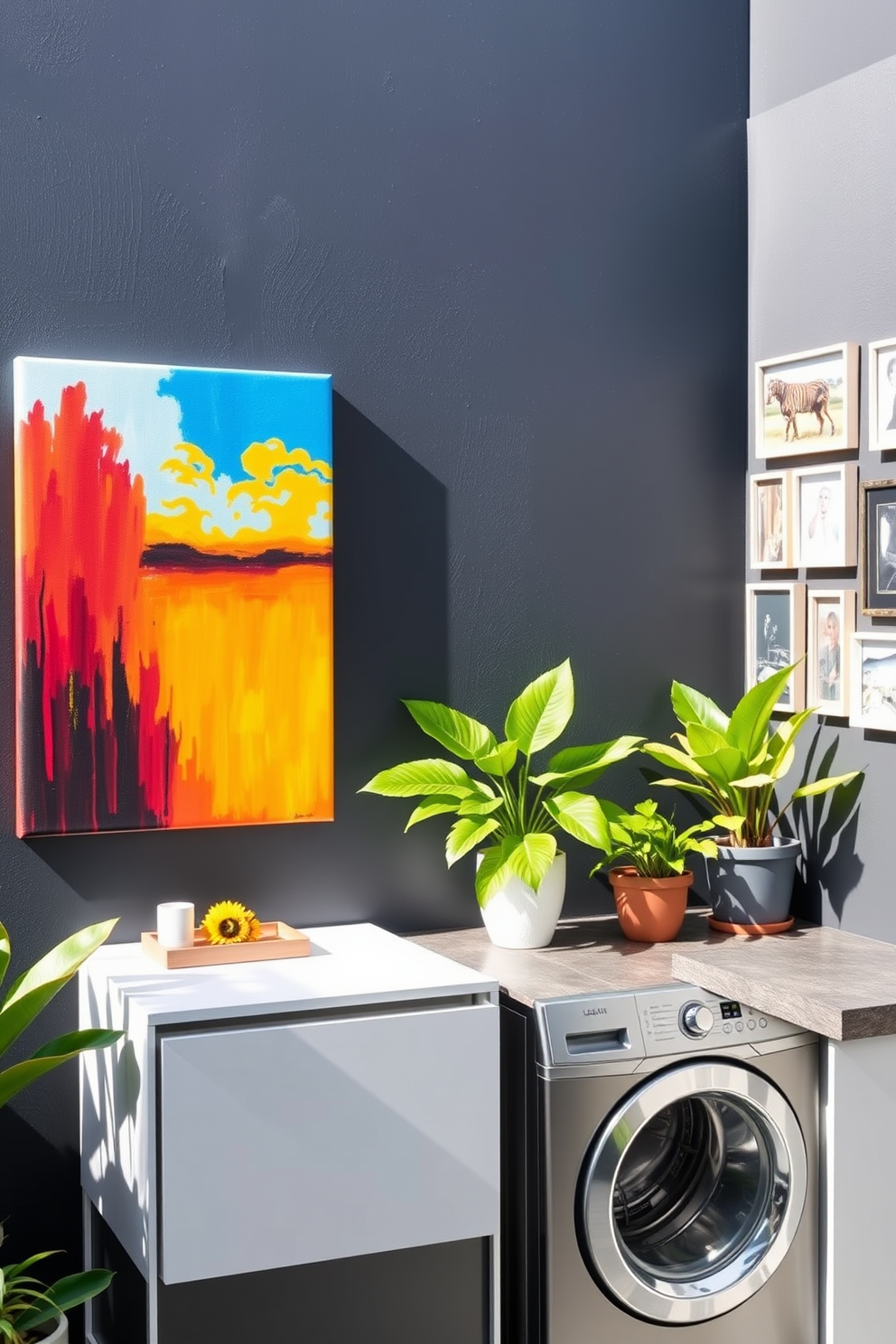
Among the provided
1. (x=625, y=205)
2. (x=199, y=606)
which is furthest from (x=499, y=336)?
(x=199, y=606)

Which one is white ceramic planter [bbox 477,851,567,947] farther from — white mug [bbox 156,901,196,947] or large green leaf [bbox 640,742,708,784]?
white mug [bbox 156,901,196,947]

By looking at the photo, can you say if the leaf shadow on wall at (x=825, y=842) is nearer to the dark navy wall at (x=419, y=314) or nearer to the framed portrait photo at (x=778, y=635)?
the framed portrait photo at (x=778, y=635)

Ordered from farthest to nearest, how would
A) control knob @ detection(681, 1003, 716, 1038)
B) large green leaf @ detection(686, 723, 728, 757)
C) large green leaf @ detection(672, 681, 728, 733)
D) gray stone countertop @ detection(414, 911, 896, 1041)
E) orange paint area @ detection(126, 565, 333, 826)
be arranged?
1. large green leaf @ detection(672, 681, 728, 733)
2. large green leaf @ detection(686, 723, 728, 757)
3. orange paint area @ detection(126, 565, 333, 826)
4. control knob @ detection(681, 1003, 716, 1038)
5. gray stone countertop @ detection(414, 911, 896, 1041)

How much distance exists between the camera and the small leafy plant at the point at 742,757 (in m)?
2.88

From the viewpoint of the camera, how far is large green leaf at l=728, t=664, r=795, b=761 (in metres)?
2.88

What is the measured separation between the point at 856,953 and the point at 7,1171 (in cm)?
165

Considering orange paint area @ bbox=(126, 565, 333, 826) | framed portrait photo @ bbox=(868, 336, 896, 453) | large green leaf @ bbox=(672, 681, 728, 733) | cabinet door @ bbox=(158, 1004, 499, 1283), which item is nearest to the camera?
cabinet door @ bbox=(158, 1004, 499, 1283)

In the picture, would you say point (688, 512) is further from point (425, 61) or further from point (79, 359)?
point (79, 359)

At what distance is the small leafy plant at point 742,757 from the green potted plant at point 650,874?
0.10 m

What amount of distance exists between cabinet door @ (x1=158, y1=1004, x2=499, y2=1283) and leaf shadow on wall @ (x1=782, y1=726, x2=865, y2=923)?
98 cm

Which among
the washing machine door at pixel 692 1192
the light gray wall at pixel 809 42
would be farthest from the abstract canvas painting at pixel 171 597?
the light gray wall at pixel 809 42

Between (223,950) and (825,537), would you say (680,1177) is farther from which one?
(825,537)

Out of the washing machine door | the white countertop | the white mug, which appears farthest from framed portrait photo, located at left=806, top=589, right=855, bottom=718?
the white mug

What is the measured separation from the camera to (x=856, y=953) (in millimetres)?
2709
